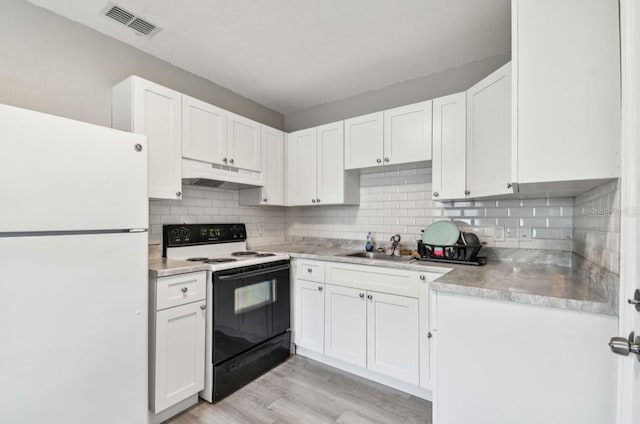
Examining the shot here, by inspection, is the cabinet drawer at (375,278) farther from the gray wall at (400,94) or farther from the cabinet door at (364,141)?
the gray wall at (400,94)

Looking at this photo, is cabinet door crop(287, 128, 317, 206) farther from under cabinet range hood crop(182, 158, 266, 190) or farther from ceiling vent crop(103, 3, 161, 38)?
ceiling vent crop(103, 3, 161, 38)

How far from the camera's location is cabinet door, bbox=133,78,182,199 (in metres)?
2.05

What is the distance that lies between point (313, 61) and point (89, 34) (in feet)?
5.23

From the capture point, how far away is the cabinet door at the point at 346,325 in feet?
7.66

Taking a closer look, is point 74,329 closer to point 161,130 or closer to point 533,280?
point 161,130

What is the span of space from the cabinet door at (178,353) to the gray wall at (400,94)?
2359mm

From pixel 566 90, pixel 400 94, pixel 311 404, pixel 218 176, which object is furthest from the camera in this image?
pixel 400 94

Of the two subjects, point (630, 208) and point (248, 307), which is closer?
point (630, 208)

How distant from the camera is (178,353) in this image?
6.28ft

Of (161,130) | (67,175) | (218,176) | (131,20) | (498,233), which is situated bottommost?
(498,233)

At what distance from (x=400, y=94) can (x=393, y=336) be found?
218 cm

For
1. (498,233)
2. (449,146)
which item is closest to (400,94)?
(449,146)

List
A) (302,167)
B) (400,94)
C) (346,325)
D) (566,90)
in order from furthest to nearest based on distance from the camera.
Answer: (302,167) → (400,94) → (346,325) → (566,90)

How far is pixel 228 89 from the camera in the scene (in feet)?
9.85
